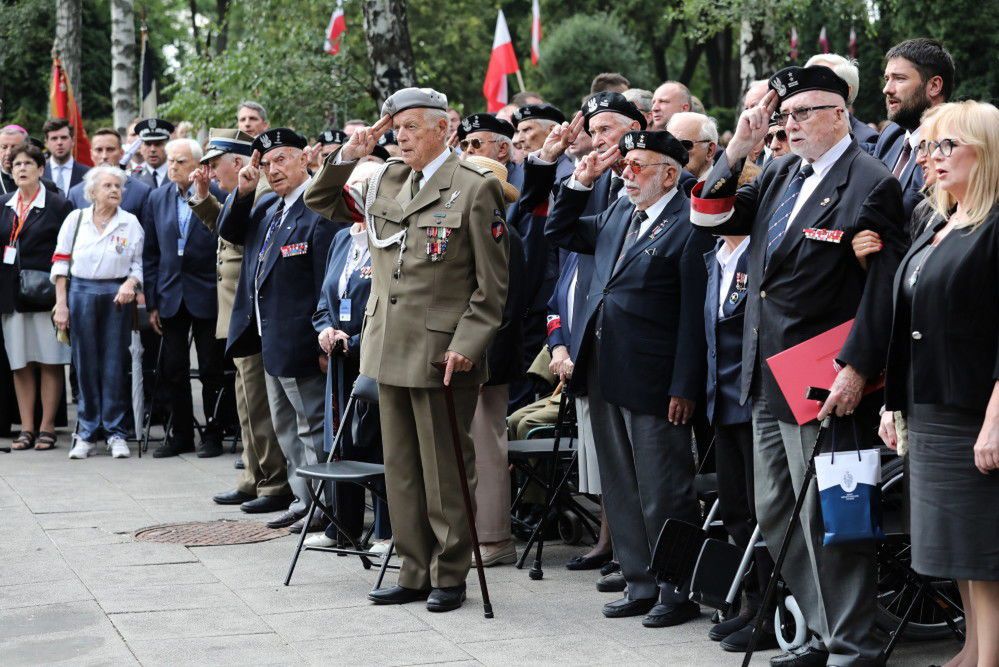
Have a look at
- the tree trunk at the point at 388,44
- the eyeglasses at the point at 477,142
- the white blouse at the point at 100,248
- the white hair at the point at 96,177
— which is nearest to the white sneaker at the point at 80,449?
the white blouse at the point at 100,248

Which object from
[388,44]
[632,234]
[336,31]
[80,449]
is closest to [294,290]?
[632,234]

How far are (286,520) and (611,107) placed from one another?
327 cm

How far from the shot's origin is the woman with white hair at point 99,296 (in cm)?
1084

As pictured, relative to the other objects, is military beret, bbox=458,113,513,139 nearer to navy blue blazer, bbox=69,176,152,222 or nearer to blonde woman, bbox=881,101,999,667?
blonde woman, bbox=881,101,999,667

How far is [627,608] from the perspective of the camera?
6.29 meters

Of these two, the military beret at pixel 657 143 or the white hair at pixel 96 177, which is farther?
the white hair at pixel 96 177

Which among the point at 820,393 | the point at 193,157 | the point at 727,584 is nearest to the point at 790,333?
the point at 820,393

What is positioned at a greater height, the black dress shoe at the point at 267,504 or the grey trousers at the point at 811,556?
the grey trousers at the point at 811,556

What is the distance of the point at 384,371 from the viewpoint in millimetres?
6426

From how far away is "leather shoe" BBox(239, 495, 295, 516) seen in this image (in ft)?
28.9

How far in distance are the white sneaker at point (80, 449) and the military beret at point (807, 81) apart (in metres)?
7.15

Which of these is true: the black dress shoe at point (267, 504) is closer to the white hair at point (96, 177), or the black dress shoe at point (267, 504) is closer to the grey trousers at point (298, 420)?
the grey trousers at point (298, 420)

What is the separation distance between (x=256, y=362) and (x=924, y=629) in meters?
4.63

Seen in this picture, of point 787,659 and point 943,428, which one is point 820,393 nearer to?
point 943,428
